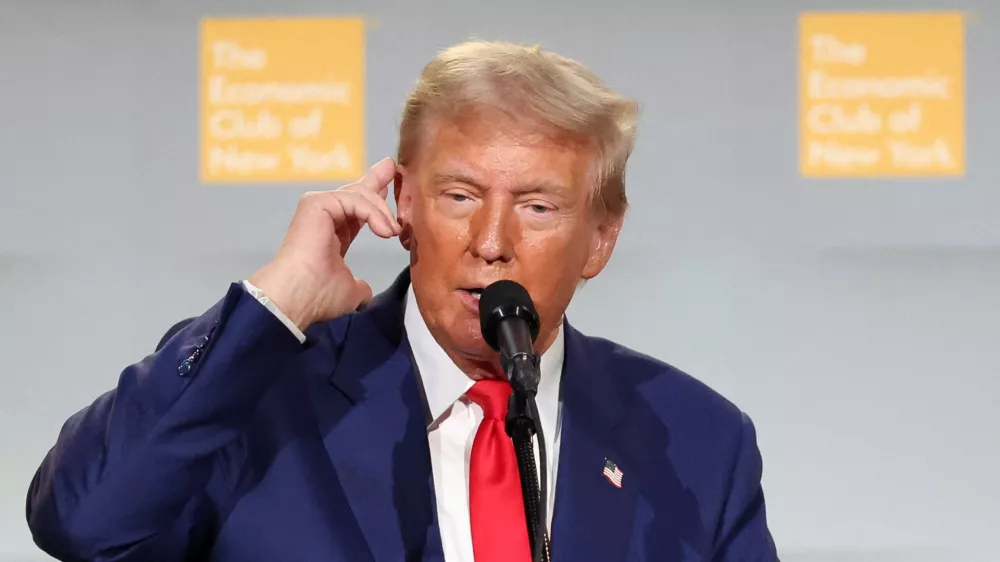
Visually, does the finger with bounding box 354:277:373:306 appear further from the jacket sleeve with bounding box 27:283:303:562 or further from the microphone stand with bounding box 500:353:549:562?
the microphone stand with bounding box 500:353:549:562

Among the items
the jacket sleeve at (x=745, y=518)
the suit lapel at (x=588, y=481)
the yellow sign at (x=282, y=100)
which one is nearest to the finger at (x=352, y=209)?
the suit lapel at (x=588, y=481)

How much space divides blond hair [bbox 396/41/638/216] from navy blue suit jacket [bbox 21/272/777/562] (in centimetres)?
29

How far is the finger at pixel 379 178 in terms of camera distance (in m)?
1.85

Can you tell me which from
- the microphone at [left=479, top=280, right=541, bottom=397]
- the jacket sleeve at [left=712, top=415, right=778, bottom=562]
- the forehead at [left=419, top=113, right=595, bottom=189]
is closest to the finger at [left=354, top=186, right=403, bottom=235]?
the forehead at [left=419, top=113, right=595, bottom=189]

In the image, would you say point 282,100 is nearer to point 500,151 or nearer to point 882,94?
point 500,151

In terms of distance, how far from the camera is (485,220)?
1828mm

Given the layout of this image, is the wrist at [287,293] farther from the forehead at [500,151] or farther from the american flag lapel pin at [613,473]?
the american flag lapel pin at [613,473]

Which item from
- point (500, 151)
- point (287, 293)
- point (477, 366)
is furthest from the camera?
point (477, 366)

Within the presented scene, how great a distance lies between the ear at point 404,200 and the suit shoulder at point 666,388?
1.45ft

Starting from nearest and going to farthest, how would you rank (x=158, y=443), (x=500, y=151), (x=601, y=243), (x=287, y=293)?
(x=158, y=443), (x=287, y=293), (x=500, y=151), (x=601, y=243)

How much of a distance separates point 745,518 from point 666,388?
10.1 inches

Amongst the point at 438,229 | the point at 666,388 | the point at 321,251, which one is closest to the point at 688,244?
the point at 666,388

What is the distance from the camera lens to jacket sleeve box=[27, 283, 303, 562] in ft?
5.32

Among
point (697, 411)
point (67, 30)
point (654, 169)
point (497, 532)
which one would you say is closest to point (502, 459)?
point (497, 532)
